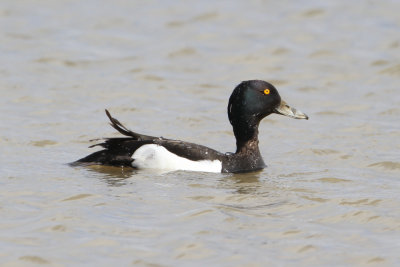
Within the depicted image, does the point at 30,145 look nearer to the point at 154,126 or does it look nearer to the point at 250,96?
the point at 154,126

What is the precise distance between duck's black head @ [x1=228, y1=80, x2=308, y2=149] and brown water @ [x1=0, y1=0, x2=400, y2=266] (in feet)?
1.86

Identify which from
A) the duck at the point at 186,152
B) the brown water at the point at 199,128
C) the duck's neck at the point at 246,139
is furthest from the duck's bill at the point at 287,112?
the brown water at the point at 199,128

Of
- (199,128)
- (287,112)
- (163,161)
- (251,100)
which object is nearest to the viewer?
(163,161)

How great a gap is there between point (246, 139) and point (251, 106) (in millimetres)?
394

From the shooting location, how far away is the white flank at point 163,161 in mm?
10484

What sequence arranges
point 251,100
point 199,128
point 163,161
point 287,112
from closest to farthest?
point 163,161, point 251,100, point 287,112, point 199,128

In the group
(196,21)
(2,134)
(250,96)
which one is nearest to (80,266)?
(250,96)

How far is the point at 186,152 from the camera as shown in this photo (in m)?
10.5

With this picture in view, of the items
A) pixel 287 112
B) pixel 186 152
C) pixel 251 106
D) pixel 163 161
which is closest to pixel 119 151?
pixel 163 161

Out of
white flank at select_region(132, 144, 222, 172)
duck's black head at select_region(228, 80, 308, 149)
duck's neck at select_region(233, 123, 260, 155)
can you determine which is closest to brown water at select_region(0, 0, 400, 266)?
white flank at select_region(132, 144, 222, 172)

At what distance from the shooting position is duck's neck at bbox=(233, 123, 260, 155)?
1110 cm

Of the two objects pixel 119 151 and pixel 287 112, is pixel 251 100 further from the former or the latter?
pixel 119 151

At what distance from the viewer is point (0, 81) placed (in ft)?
50.0

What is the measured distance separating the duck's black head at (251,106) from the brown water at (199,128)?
57cm
